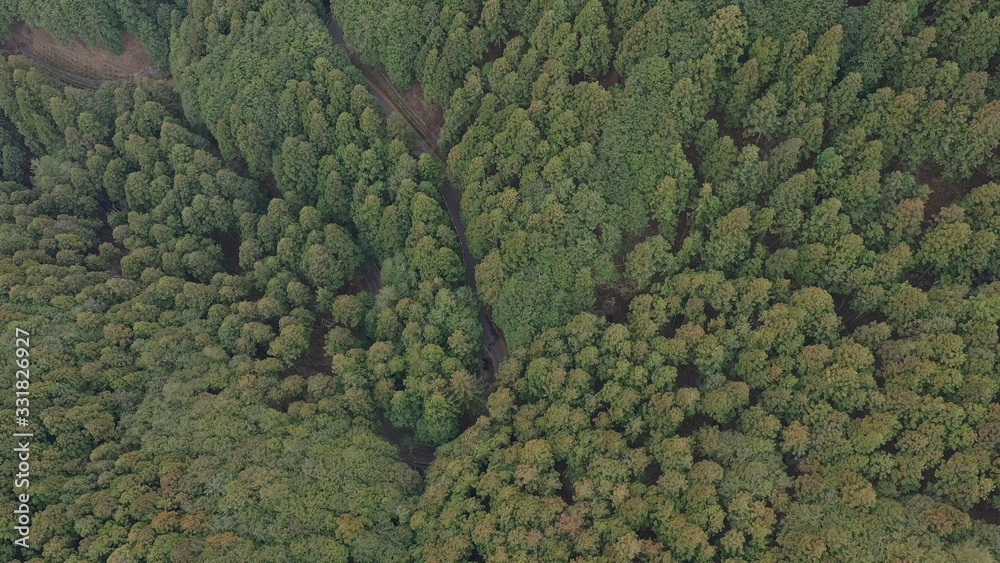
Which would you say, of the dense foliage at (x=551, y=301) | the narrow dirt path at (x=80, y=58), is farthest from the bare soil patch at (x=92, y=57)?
the dense foliage at (x=551, y=301)

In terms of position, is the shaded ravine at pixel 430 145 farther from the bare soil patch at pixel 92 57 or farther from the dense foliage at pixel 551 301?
the bare soil patch at pixel 92 57

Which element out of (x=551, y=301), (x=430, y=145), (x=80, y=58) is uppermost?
(x=80, y=58)

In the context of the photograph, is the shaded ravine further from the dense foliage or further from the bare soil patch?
the bare soil patch

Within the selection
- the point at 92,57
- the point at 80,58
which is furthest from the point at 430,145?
the point at 80,58

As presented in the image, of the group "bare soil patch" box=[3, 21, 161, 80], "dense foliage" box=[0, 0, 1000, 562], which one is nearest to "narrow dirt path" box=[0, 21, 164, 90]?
"bare soil patch" box=[3, 21, 161, 80]

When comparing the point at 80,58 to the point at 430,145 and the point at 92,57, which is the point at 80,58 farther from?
the point at 430,145

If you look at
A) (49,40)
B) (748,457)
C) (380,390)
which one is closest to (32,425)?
(380,390)

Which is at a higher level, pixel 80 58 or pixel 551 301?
pixel 80 58

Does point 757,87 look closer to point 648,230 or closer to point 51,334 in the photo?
point 648,230
